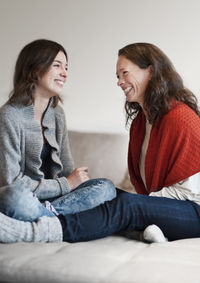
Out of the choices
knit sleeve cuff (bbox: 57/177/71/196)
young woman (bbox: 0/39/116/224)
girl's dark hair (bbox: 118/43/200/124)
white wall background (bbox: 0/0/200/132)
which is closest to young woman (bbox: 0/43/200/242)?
girl's dark hair (bbox: 118/43/200/124)

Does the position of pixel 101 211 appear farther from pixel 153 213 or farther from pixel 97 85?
pixel 97 85

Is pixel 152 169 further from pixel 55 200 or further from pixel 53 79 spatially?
pixel 53 79

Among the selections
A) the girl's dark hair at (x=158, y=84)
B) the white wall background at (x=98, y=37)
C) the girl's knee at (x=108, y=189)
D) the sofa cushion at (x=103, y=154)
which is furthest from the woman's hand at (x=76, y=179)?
the white wall background at (x=98, y=37)

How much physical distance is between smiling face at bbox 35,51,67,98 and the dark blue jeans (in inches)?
25.2

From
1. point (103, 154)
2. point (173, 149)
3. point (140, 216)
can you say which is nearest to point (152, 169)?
point (173, 149)

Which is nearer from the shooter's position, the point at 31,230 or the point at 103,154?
the point at 31,230

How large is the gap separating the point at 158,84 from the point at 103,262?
925 mm

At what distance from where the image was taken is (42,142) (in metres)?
2.08

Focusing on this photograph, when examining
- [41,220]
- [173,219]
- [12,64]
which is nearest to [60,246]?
[41,220]

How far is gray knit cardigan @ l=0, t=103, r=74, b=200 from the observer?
1.96m

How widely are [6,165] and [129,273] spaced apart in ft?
2.74

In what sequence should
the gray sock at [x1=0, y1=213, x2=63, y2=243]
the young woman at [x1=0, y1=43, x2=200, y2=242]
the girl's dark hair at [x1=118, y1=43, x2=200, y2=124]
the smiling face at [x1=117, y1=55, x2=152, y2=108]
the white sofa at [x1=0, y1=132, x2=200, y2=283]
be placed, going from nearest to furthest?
the white sofa at [x1=0, y1=132, x2=200, y2=283]
the gray sock at [x1=0, y1=213, x2=63, y2=243]
the young woman at [x1=0, y1=43, x2=200, y2=242]
the girl's dark hair at [x1=118, y1=43, x2=200, y2=124]
the smiling face at [x1=117, y1=55, x2=152, y2=108]

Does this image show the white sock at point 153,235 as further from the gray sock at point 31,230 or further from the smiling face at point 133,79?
the smiling face at point 133,79

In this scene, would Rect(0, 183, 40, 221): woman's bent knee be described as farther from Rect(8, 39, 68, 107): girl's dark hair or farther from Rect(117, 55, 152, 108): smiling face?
Rect(117, 55, 152, 108): smiling face
